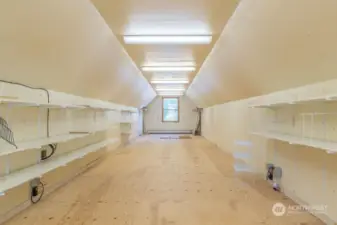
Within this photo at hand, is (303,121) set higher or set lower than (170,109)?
lower

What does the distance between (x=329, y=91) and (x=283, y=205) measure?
141 centimetres

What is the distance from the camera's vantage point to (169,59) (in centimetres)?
539

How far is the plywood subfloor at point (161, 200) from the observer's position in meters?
2.89

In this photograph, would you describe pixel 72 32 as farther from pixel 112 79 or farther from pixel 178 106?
pixel 178 106

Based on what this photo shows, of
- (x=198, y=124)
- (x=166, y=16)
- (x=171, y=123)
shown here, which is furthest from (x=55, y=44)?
(x=171, y=123)

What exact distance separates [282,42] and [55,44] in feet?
7.34

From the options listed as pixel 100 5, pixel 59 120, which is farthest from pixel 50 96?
pixel 100 5

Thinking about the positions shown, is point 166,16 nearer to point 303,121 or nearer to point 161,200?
point 303,121

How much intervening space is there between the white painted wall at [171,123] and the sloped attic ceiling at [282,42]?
10733 millimetres

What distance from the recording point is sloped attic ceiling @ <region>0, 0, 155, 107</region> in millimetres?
2303

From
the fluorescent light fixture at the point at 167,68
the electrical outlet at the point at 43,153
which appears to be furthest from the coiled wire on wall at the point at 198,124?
the electrical outlet at the point at 43,153

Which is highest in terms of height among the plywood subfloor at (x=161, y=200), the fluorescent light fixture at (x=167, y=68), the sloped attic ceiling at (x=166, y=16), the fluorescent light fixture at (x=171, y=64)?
the sloped attic ceiling at (x=166, y=16)

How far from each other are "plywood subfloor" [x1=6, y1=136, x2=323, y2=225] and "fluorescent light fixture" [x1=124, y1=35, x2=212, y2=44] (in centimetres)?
203

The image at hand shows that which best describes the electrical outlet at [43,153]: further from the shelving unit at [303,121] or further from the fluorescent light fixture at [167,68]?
the fluorescent light fixture at [167,68]
